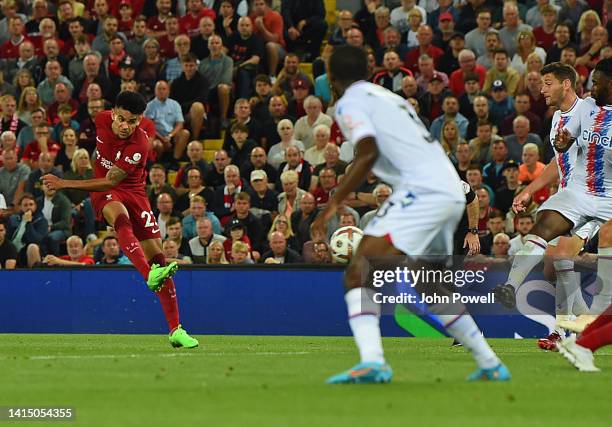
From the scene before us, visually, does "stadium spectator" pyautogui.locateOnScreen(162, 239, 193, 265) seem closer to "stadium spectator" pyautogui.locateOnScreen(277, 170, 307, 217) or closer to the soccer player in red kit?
"stadium spectator" pyautogui.locateOnScreen(277, 170, 307, 217)

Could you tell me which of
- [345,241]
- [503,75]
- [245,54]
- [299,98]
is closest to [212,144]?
[245,54]

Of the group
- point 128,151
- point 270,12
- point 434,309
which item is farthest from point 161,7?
point 434,309

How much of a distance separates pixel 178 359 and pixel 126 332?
7.75m

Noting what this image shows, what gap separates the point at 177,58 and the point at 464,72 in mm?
5610

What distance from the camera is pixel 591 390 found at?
29.3 ft

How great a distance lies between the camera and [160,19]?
2523 cm

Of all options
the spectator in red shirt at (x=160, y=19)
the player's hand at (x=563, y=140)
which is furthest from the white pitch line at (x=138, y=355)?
A: the spectator in red shirt at (x=160, y=19)

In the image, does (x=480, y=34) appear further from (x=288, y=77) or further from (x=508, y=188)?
(x=508, y=188)

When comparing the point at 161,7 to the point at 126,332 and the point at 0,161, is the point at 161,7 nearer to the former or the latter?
the point at 0,161

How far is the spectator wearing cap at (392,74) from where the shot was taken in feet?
70.3

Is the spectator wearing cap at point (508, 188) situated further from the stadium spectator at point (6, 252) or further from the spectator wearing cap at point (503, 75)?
the stadium spectator at point (6, 252)

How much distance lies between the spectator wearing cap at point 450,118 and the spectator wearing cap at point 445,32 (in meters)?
1.97

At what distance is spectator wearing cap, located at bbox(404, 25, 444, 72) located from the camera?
72.2 ft

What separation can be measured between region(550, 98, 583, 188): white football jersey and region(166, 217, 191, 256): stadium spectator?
7.66 m
